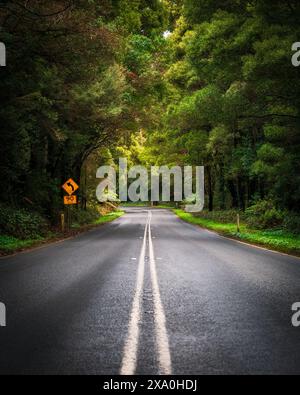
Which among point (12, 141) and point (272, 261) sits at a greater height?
point (12, 141)

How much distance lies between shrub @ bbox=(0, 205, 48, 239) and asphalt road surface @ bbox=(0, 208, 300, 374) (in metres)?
7.21

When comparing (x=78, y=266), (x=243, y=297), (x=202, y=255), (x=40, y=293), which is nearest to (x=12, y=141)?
(x=78, y=266)

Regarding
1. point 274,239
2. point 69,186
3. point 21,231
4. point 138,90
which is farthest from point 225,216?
point 21,231

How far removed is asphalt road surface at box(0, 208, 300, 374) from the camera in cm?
428

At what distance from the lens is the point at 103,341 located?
4.96m

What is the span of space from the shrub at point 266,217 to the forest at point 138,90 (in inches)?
4.0

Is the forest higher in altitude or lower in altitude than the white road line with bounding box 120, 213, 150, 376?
higher

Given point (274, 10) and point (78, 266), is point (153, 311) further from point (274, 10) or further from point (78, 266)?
point (274, 10)

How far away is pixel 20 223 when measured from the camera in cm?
1953

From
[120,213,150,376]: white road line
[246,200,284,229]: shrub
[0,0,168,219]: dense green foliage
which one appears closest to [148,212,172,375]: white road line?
[120,213,150,376]: white road line

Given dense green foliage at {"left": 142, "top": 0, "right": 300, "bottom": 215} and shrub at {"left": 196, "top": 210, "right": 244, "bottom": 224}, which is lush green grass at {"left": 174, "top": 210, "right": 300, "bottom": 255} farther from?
shrub at {"left": 196, "top": 210, "right": 244, "bottom": 224}

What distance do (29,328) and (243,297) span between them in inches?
151

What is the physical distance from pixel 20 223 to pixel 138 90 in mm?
13018

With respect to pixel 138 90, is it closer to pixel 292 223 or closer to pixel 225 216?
pixel 225 216
